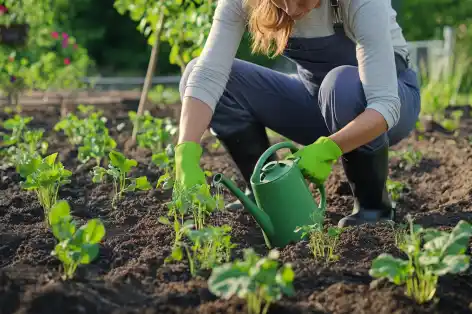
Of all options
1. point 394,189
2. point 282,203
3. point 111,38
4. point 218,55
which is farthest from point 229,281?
point 111,38

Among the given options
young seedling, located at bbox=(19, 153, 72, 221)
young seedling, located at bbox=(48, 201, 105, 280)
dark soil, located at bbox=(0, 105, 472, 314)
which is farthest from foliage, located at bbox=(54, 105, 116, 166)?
young seedling, located at bbox=(48, 201, 105, 280)

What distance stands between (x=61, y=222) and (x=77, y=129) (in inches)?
92.1

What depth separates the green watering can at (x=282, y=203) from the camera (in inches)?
96.9

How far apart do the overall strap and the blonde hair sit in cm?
15

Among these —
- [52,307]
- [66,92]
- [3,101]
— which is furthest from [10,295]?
[66,92]

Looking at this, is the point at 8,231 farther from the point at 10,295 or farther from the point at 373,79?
the point at 373,79

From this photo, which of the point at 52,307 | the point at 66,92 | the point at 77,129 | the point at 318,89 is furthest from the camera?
the point at 66,92

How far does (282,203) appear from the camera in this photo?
2475 millimetres

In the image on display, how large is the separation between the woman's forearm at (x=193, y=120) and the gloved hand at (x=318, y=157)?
0.38 m

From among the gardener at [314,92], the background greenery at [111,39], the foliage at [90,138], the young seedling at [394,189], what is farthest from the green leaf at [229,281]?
the background greenery at [111,39]

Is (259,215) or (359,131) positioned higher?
(359,131)

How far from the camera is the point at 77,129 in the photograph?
4285mm

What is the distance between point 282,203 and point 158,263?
46cm

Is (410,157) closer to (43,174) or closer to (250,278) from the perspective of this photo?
(43,174)
